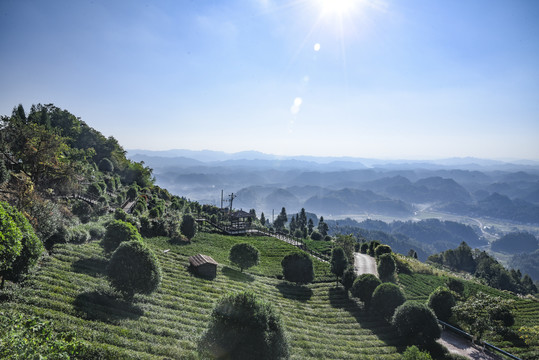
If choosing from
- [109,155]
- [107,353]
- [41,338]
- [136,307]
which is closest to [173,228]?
[136,307]

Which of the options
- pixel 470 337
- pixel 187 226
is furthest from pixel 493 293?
pixel 187 226

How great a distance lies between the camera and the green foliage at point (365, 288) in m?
32.1

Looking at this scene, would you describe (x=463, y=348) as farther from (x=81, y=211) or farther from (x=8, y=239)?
(x=81, y=211)

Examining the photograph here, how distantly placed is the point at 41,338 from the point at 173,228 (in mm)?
35168

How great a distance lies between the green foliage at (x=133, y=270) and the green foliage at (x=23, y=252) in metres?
4.28

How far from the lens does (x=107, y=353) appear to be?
1260 cm

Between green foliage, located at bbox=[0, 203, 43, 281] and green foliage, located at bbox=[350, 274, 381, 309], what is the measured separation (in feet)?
102

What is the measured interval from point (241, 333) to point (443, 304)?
28.6m

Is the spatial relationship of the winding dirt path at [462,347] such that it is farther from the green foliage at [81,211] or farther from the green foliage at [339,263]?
the green foliage at [81,211]

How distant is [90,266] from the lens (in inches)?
843

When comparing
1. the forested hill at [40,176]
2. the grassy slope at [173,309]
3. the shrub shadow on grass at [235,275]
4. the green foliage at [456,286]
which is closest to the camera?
the grassy slope at [173,309]

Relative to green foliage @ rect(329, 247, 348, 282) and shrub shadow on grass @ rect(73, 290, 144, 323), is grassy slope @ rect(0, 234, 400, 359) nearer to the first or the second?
shrub shadow on grass @ rect(73, 290, 144, 323)

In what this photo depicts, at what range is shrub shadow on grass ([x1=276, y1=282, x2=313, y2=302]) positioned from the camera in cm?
3247

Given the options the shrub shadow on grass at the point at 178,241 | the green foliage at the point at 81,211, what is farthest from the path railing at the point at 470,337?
the green foliage at the point at 81,211
